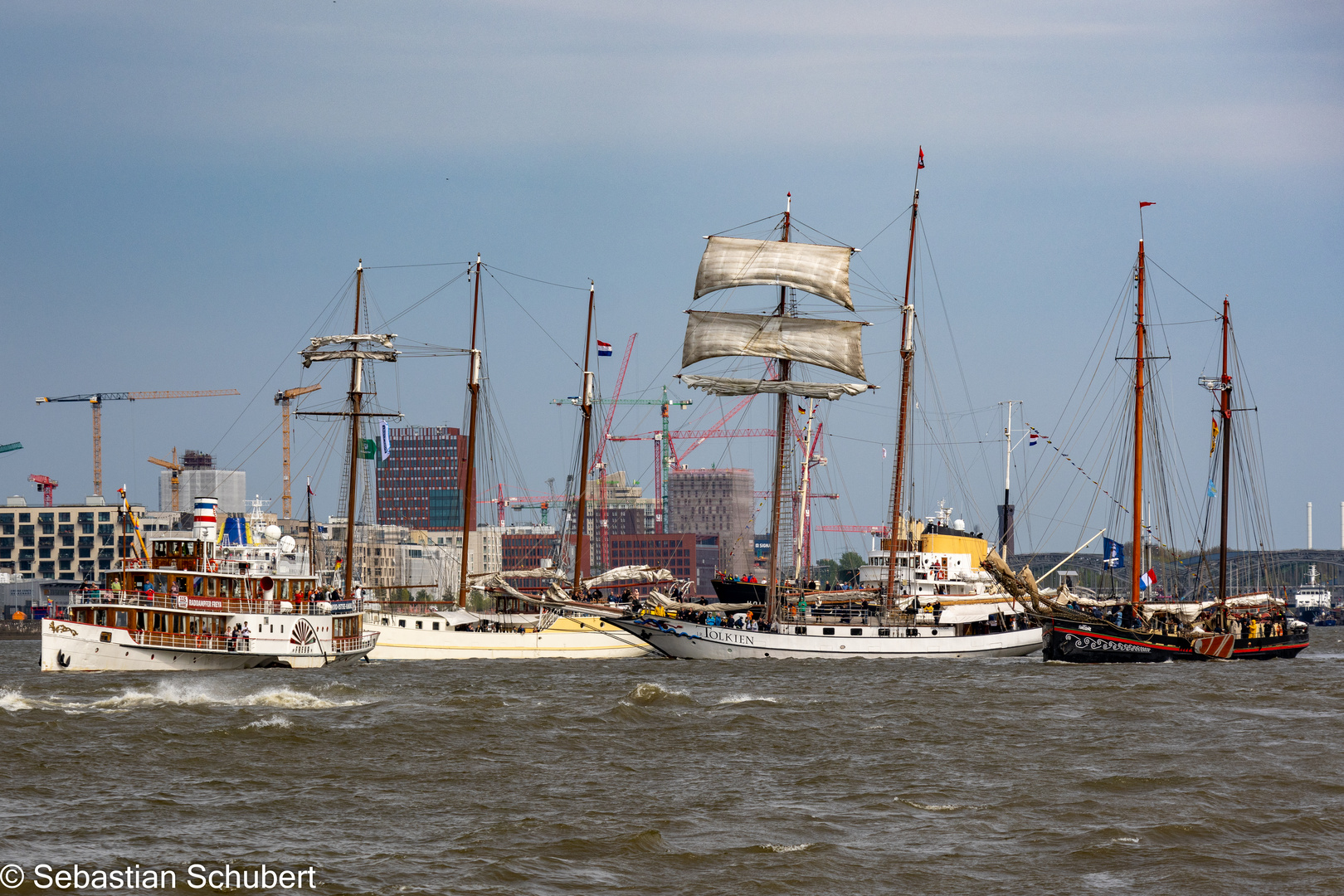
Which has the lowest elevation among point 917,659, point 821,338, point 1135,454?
point 917,659

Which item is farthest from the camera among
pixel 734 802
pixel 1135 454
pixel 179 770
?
pixel 1135 454

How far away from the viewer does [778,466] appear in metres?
76.6

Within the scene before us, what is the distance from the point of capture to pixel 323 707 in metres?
43.9

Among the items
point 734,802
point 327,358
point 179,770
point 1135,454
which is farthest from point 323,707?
point 1135,454

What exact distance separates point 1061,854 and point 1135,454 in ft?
190

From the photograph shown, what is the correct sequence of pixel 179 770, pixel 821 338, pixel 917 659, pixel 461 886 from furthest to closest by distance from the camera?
1. pixel 821 338
2. pixel 917 659
3. pixel 179 770
4. pixel 461 886

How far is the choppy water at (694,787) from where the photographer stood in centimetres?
2156

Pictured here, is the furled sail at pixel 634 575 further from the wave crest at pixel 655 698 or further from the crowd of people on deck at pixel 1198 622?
the wave crest at pixel 655 698

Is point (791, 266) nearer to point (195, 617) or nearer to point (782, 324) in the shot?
point (782, 324)

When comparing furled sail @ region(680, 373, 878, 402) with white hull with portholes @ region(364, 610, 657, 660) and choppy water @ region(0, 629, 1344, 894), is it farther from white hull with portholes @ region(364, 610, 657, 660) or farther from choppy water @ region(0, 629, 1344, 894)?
choppy water @ region(0, 629, 1344, 894)

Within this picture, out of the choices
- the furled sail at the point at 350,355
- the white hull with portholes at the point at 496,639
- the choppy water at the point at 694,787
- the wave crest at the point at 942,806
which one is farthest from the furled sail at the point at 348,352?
the wave crest at the point at 942,806

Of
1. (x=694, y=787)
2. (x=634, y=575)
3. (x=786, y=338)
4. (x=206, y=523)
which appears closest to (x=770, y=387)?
(x=786, y=338)

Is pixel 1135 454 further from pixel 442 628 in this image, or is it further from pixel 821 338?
pixel 442 628

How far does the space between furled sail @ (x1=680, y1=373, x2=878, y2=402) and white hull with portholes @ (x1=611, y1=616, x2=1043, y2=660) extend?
16819 mm
